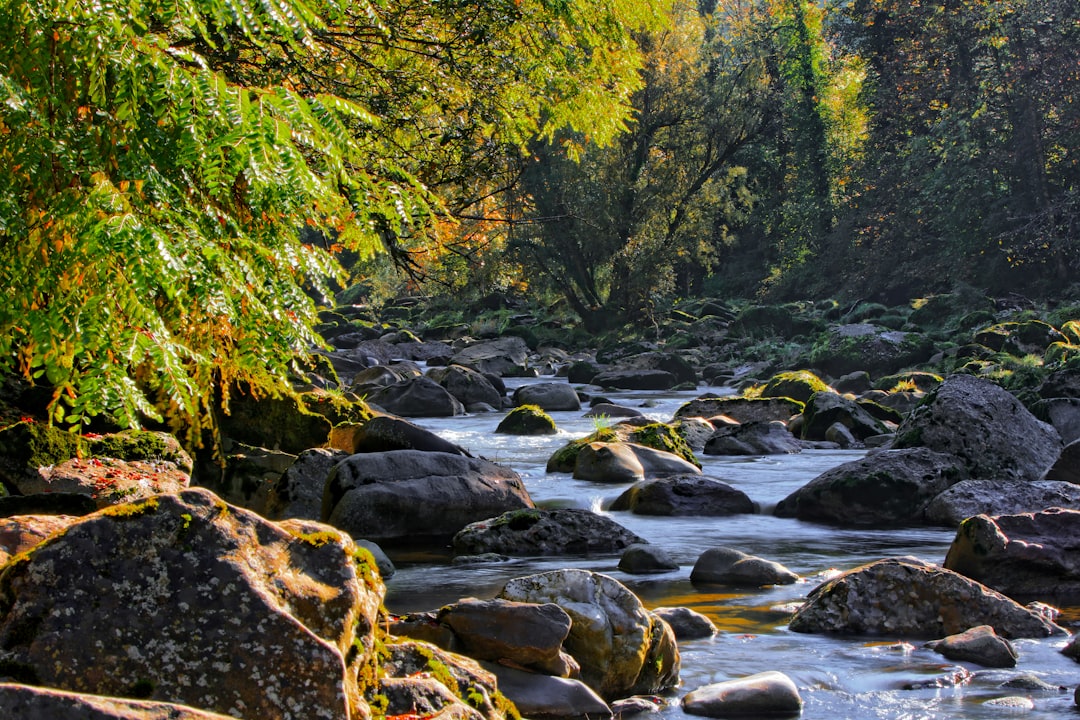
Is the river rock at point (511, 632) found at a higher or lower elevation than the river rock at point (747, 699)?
higher

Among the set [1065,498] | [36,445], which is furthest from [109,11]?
[1065,498]

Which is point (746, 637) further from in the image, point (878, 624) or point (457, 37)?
point (457, 37)

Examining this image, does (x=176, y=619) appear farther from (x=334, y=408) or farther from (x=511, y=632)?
(x=334, y=408)

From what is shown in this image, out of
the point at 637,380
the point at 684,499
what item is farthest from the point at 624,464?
the point at 637,380

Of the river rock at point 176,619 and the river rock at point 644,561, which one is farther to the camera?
the river rock at point 644,561

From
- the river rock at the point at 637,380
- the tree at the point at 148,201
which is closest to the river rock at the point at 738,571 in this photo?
the tree at the point at 148,201

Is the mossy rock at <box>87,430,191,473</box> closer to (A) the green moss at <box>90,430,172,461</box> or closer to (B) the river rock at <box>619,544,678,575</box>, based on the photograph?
(A) the green moss at <box>90,430,172,461</box>

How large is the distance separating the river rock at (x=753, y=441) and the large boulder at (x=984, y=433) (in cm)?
356

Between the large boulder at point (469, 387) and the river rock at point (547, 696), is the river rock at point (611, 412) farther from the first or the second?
the river rock at point (547, 696)

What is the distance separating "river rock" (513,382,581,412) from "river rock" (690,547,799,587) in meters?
14.9

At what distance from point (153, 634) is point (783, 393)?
20467 mm

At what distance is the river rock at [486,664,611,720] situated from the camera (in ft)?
16.1

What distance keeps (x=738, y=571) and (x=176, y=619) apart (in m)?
5.94

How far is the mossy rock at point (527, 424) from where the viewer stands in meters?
19.2
